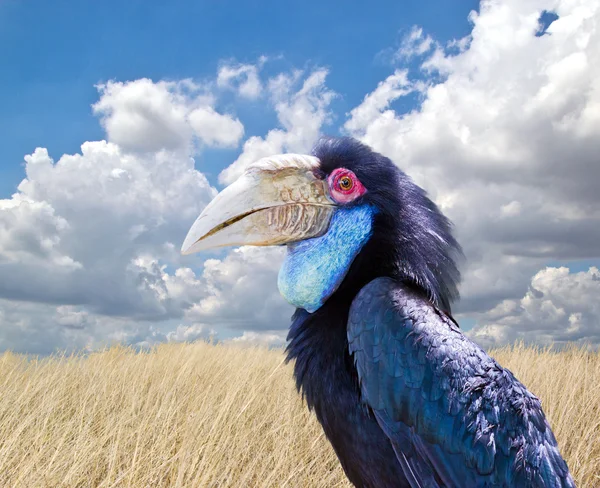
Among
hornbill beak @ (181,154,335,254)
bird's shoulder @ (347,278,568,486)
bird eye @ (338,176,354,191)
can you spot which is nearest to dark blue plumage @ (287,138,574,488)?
bird's shoulder @ (347,278,568,486)

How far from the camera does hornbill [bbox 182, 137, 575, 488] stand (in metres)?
2.86

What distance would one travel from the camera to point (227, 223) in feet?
12.2

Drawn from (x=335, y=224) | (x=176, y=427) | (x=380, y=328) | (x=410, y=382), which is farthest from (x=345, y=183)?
(x=176, y=427)

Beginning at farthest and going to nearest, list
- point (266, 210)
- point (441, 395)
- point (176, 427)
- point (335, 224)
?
point (176, 427), point (266, 210), point (335, 224), point (441, 395)

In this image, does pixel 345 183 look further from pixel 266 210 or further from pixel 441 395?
pixel 441 395

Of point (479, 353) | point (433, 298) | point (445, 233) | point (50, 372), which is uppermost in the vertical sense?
point (445, 233)

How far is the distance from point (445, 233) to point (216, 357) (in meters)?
7.93

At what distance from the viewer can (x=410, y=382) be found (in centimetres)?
288

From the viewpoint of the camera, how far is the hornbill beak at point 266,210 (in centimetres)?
365

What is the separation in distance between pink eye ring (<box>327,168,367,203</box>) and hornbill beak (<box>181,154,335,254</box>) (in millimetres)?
55

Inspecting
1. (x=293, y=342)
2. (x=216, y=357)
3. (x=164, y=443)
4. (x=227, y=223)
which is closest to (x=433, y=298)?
(x=293, y=342)

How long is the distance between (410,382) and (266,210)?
1.42 metres

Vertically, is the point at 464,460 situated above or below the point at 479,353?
below

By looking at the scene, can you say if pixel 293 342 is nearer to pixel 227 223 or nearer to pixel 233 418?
pixel 227 223
